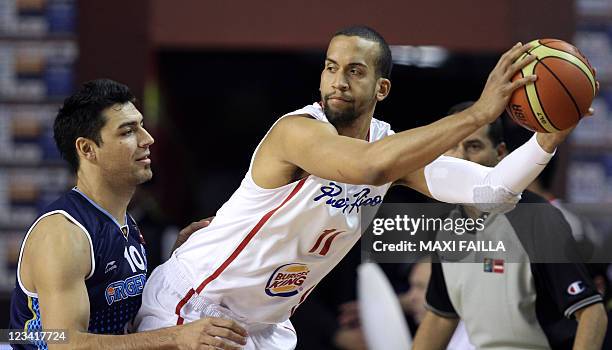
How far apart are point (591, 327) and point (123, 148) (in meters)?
2.15

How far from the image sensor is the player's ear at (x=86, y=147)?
4.50 metres

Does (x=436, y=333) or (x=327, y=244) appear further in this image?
(x=436, y=333)

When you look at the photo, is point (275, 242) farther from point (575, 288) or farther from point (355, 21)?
point (355, 21)

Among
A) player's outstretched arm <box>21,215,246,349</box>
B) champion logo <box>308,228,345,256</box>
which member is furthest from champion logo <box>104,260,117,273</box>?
champion logo <box>308,228,345,256</box>

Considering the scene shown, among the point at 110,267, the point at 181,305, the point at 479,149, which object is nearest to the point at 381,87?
the point at 479,149

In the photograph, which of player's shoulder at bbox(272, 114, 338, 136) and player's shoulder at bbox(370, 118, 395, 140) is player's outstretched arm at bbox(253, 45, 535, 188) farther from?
player's shoulder at bbox(370, 118, 395, 140)

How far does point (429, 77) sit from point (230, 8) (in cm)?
263

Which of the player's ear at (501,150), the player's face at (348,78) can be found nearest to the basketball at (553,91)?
the player's face at (348,78)

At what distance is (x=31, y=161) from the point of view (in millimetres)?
8055

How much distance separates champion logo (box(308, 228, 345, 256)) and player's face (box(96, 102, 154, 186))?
0.86 m

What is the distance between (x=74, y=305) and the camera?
4125 millimetres

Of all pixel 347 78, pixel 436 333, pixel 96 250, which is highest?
pixel 347 78

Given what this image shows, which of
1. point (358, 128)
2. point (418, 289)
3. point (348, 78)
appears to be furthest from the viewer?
point (418, 289)

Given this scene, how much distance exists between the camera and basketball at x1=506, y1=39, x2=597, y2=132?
3.63m
